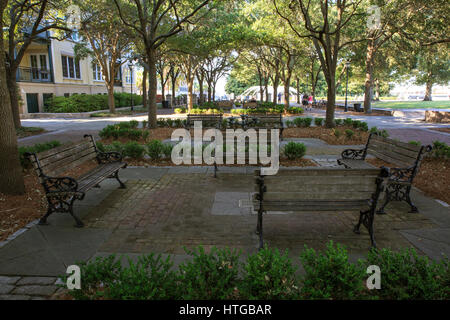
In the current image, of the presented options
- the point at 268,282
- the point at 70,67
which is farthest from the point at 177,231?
the point at 70,67

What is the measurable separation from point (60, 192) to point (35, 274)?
1493 millimetres

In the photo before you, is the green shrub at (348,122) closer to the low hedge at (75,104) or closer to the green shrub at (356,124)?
the green shrub at (356,124)

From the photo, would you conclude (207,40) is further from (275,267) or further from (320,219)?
(275,267)

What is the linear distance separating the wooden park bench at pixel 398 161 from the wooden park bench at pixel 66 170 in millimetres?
4787

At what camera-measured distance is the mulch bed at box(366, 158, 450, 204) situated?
6.04 m

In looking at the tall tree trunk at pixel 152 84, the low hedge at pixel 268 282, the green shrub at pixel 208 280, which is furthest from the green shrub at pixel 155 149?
the tall tree trunk at pixel 152 84

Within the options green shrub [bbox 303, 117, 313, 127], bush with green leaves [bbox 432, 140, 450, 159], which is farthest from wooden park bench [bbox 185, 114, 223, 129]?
bush with green leaves [bbox 432, 140, 450, 159]

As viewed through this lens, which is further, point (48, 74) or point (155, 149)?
point (48, 74)

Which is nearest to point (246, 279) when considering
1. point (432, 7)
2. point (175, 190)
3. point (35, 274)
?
point (35, 274)

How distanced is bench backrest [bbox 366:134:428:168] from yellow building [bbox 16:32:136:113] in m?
26.1

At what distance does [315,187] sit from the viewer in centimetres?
394

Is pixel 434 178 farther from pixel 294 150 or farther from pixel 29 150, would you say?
pixel 29 150

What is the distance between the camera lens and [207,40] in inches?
816

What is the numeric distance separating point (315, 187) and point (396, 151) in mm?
3123
